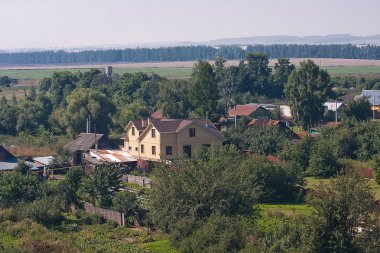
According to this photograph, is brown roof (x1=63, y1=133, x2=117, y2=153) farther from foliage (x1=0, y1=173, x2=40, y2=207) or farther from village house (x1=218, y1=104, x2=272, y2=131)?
foliage (x1=0, y1=173, x2=40, y2=207)

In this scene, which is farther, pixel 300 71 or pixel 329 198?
pixel 300 71

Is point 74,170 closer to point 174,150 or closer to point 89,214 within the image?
point 89,214

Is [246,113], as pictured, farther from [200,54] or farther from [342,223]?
[200,54]

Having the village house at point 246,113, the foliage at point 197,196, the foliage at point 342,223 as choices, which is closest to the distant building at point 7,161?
the foliage at point 197,196

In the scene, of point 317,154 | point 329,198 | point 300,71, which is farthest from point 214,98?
point 329,198

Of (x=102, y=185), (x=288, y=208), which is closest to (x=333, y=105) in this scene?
(x=288, y=208)

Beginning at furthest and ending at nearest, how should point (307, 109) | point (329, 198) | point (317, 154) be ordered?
1. point (307, 109)
2. point (317, 154)
3. point (329, 198)

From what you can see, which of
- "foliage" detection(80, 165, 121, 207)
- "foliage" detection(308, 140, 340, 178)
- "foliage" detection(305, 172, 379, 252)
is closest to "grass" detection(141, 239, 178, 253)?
"foliage" detection(80, 165, 121, 207)
